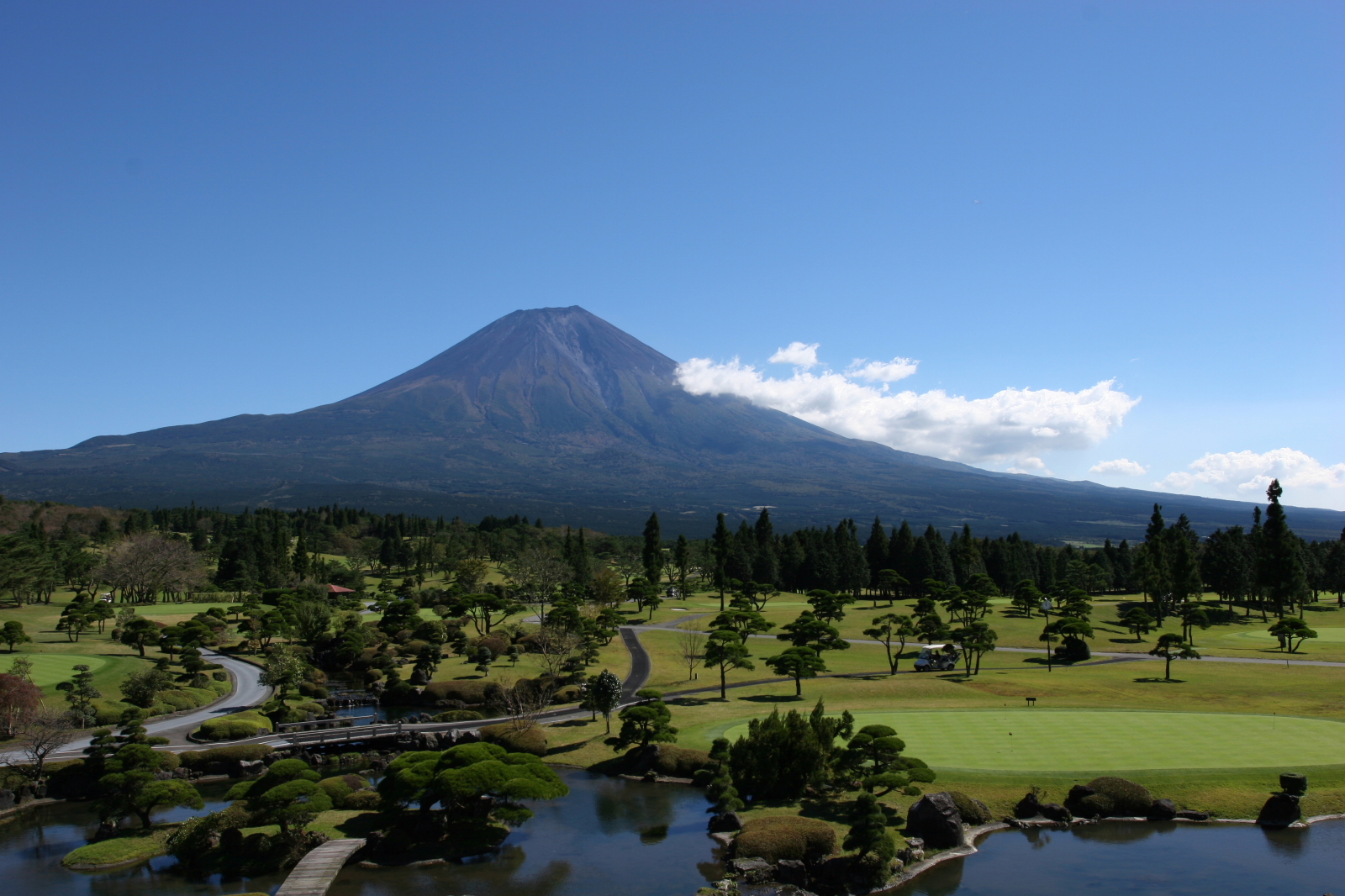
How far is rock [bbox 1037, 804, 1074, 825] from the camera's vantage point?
87.1 feet

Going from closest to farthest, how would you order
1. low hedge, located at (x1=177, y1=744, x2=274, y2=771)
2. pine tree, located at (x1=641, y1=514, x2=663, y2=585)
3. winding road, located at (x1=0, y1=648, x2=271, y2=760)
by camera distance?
low hedge, located at (x1=177, y1=744, x2=274, y2=771) < winding road, located at (x1=0, y1=648, x2=271, y2=760) < pine tree, located at (x1=641, y1=514, x2=663, y2=585)

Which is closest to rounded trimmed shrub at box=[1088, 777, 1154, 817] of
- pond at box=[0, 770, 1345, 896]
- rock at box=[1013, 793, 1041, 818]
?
pond at box=[0, 770, 1345, 896]

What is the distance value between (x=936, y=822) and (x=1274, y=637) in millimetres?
60954

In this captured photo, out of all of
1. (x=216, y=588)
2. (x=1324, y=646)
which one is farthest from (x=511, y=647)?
(x=1324, y=646)

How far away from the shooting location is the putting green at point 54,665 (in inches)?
1777

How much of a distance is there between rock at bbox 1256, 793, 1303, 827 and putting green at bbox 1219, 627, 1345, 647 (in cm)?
4721

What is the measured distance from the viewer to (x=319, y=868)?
2327 centimetres

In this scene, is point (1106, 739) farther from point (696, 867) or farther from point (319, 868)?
point (319, 868)

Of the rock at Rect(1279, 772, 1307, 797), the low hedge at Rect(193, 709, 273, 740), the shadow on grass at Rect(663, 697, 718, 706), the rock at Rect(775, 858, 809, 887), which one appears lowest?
the low hedge at Rect(193, 709, 273, 740)

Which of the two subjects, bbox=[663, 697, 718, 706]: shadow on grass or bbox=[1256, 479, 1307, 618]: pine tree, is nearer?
bbox=[663, 697, 718, 706]: shadow on grass

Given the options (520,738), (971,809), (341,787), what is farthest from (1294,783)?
(341,787)

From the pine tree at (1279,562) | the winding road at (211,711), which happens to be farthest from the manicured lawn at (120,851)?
the pine tree at (1279,562)

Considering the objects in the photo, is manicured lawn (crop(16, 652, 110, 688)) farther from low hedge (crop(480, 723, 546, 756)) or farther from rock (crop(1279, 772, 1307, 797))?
rock (crop(1279, 772, 1307, 797))

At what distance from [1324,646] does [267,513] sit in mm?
150958
